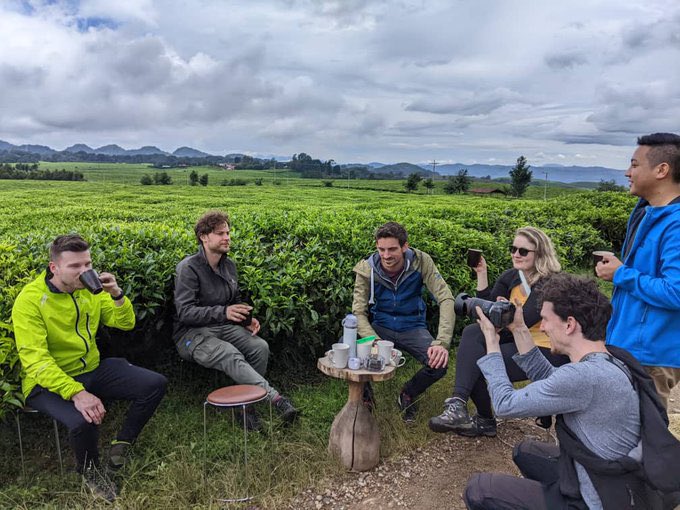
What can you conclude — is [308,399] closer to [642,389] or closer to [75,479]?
[75,479]

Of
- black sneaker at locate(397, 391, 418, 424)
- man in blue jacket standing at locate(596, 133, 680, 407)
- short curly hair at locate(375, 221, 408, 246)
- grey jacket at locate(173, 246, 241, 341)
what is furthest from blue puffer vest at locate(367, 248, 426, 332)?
man in blue jacket standing at locate(596, 133, 680, 407)

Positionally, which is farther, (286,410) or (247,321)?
(247,321)

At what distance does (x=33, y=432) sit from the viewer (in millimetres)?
3973

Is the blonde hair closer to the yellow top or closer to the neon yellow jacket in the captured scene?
the yellow top

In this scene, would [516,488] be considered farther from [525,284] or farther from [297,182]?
[297,182]

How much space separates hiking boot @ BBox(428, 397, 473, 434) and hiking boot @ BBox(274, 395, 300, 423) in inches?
45.0

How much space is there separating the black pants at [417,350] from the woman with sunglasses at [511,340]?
1.02 ft

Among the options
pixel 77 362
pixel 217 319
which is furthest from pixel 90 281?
pixel 217 319

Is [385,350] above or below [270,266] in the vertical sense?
below

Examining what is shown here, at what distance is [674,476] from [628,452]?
0.58ft

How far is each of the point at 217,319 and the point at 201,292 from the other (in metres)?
0.33

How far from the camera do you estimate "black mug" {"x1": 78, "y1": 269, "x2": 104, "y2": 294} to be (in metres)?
3.16

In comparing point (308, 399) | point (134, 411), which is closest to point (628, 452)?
point (308, 399)

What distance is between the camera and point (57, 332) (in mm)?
3377
